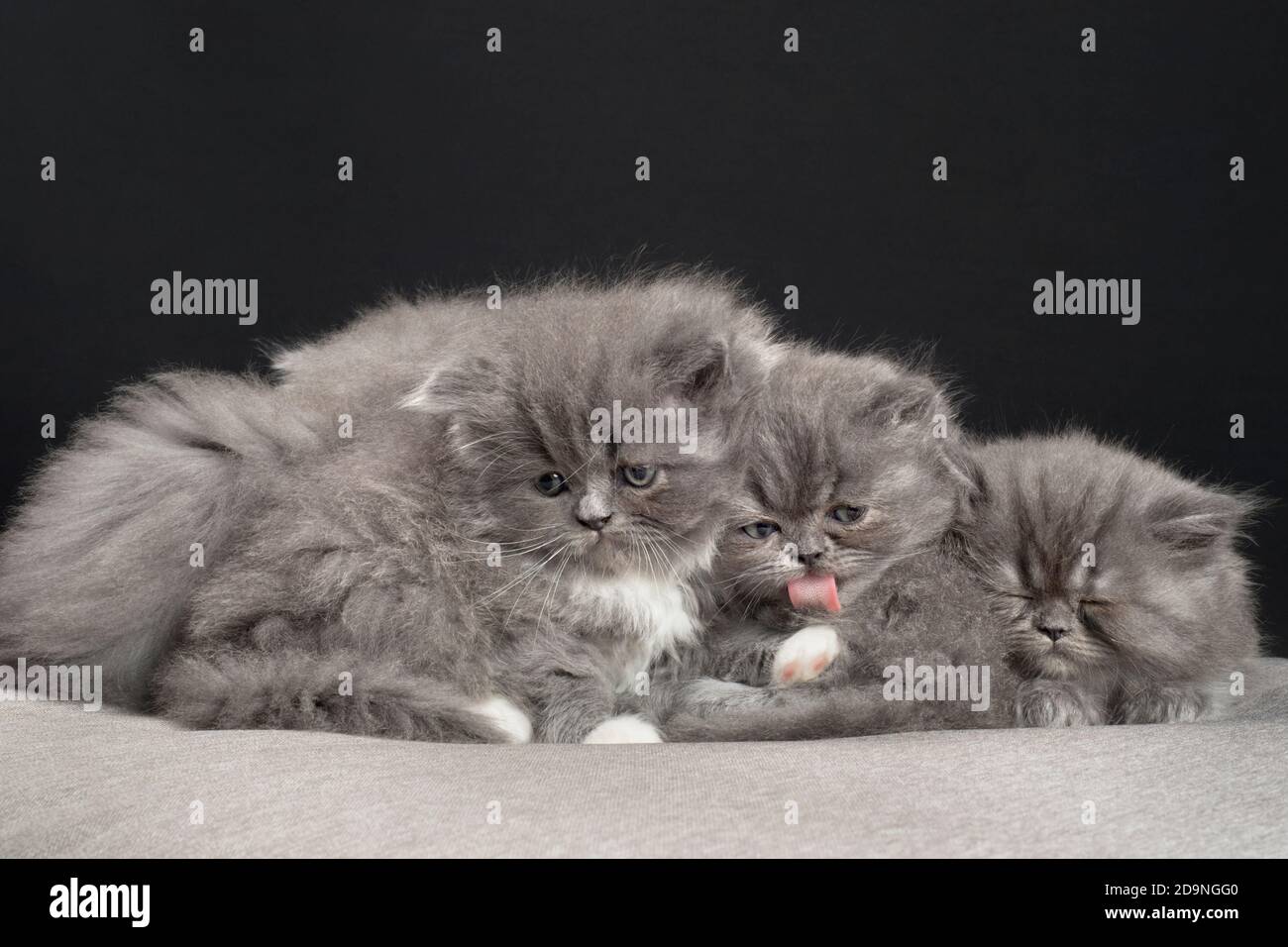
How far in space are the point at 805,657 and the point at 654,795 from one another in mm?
752

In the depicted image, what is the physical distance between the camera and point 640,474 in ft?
8.87

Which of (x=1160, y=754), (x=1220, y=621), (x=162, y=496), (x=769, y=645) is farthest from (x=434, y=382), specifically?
(x=1220, y=621)

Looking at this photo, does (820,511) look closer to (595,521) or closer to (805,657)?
(805,657)

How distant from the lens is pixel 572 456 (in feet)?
8.79

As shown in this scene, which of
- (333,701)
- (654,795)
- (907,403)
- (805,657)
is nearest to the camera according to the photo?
(654,795)

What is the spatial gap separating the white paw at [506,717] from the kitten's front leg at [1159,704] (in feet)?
4.48

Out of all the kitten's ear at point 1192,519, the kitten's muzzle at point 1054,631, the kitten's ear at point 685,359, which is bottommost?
the kitten's muzzle at point 1054,631

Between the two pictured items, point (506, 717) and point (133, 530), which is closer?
point (506, 717)

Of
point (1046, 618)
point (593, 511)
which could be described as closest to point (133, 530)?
point (593, 511)

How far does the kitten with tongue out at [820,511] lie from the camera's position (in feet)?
9.07

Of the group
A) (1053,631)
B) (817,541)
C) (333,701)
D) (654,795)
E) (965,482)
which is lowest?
(654,795)

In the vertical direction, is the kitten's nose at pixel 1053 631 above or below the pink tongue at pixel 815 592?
below

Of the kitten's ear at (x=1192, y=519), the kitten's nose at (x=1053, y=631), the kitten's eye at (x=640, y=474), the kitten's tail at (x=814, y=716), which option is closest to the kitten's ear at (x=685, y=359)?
the kitten's eye at (x=640, y=474)

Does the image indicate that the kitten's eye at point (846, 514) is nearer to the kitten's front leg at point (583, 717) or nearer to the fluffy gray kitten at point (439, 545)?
the fluffy gray kitten at point (439, 545)
